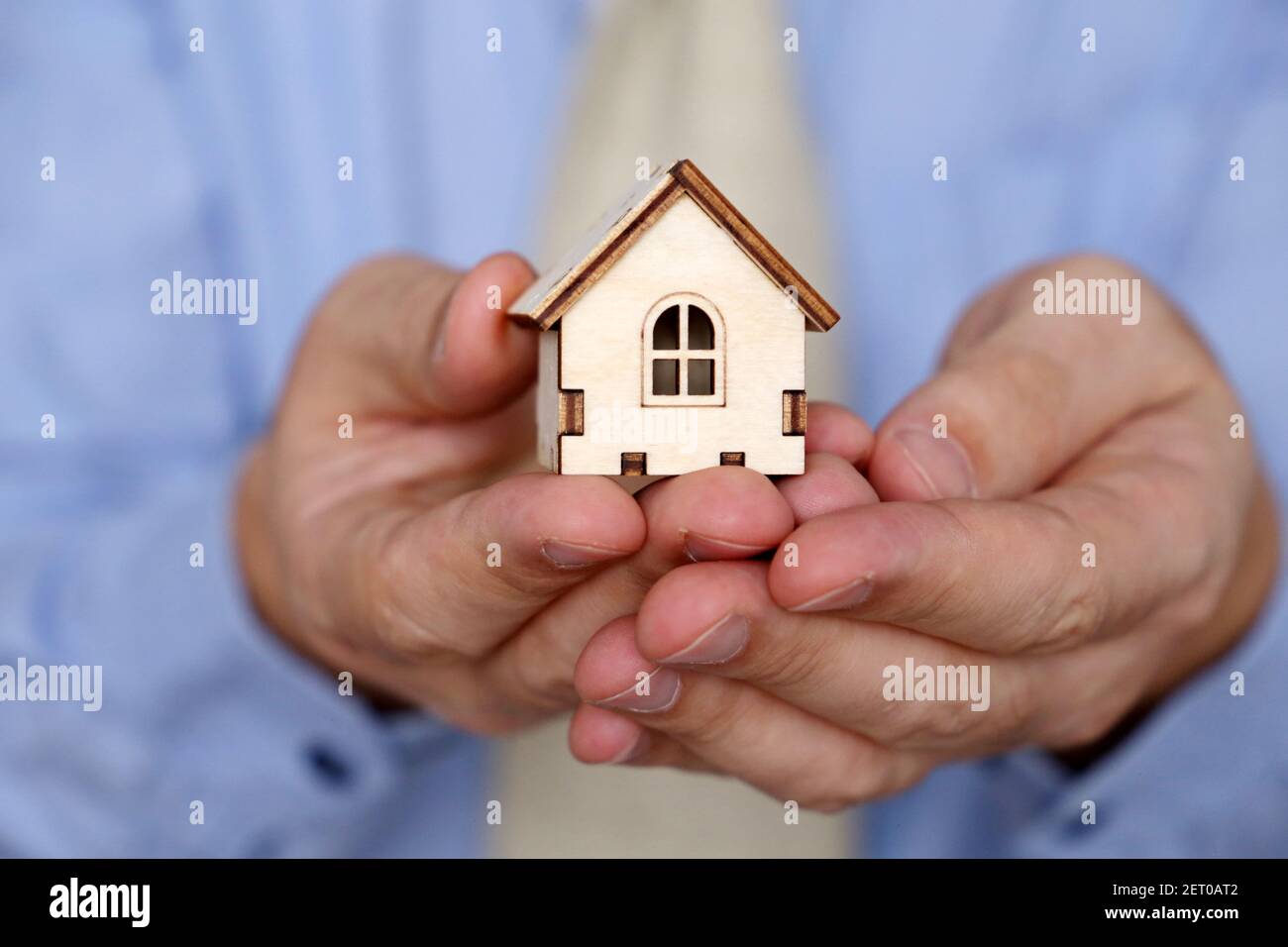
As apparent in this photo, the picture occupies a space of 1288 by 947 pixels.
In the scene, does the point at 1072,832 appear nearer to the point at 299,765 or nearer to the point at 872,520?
the point at 872,520

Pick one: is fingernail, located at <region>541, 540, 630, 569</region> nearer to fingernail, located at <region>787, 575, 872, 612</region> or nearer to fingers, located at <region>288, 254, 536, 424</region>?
fingernail, located at <region>787, 575, 872, 612</region>

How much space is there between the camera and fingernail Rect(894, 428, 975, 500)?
97.4 inches

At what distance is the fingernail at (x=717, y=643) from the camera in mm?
2020

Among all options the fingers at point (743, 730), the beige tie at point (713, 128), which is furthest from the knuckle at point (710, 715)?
the beige tie at point (713, 128)

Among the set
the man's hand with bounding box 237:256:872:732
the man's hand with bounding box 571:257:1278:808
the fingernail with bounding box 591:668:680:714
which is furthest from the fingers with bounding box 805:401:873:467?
the fingernail with bounding box 591:668:680:714

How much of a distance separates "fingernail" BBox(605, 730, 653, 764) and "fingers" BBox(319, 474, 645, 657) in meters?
0.36

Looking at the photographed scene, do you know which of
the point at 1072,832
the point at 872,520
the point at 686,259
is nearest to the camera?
the point at 872,520

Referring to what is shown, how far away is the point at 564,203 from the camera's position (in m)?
4.02

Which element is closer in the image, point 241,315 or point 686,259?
point 686,259

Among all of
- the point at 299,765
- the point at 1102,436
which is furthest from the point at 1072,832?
the point at 299,765

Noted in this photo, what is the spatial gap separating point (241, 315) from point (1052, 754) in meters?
3.18

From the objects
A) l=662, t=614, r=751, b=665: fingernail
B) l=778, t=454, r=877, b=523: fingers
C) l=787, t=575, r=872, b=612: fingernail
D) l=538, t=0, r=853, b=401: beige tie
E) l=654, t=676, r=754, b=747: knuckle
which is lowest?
l=654, t=676, r=754, b=747: knuckle

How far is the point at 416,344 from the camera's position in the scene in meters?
2.83

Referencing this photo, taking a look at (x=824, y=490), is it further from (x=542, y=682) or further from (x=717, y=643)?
(x=542, y=682)
